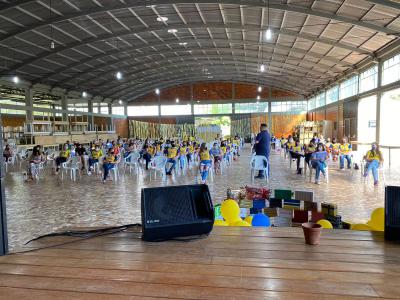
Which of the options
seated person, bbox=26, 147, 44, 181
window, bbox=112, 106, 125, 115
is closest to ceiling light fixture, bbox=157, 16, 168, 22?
seated person, bbox=26, 147, 44, 181

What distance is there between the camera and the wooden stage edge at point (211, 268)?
4.75 feet

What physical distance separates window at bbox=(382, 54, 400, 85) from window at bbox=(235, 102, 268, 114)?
55.1 feet

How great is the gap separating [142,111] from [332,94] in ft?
60.1

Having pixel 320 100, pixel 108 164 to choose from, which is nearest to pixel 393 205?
pixel 108 164

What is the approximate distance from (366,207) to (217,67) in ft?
68.8

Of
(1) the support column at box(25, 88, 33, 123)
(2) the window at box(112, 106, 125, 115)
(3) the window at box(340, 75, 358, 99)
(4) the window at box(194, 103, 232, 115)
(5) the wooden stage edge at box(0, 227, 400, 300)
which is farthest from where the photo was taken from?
(2) the window at box(112, 106, 125, 115)

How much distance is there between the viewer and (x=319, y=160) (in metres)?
8.58

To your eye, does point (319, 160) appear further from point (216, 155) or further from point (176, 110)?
point (176, 110)

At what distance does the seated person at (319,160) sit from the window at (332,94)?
1648cm

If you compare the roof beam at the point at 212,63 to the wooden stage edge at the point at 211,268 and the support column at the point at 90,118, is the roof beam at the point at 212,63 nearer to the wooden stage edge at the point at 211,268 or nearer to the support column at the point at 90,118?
the support column at the point at 90,118

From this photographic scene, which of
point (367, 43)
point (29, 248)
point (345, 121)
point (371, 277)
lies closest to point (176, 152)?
point (29, 248)

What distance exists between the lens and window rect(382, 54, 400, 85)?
13293mm

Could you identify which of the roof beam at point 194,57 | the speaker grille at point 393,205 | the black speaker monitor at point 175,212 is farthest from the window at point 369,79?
the black speaker monitor at point 175,212

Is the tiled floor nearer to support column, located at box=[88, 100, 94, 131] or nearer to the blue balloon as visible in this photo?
the blue balloon
